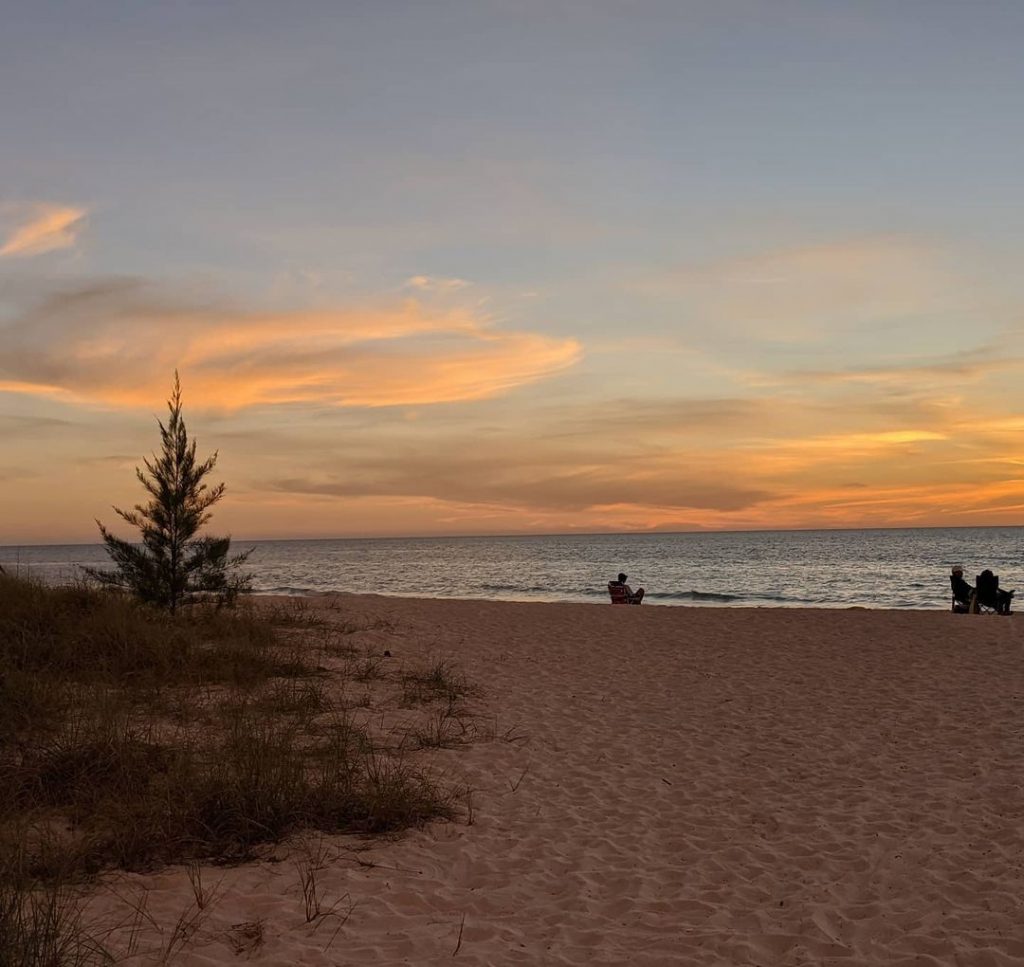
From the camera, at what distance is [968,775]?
8.27m

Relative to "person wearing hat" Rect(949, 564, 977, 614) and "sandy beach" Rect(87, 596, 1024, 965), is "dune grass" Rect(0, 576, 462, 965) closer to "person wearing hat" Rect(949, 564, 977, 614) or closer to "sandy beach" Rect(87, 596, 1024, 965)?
"sandy beach" Rect(87, 596, 1024, 965)

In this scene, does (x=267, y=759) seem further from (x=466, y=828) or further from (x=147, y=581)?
(x=147, y=581)

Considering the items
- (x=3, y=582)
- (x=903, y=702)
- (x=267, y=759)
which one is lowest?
(x=903, y=702)

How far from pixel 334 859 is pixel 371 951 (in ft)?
4.20

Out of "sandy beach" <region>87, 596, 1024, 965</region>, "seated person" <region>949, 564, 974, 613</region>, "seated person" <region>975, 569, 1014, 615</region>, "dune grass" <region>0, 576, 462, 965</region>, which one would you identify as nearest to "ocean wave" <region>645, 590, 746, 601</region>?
"seated person" <region>949, 564, 974, 613</region>

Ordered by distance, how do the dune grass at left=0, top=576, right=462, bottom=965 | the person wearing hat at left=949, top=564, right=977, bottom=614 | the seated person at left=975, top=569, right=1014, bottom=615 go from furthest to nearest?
the person wearing hat at left=949, top=564, right=977, bottom=614, the seated person at left=975, top=569, right=1014, bottom=615, the dune grass at left=0, top=576, right=462, bottom=965

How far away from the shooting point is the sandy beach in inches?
187

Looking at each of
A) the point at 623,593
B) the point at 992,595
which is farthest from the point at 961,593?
the point at 623,593

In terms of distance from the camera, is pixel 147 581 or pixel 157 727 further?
pixel 147 581

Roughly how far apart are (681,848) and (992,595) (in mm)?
20694

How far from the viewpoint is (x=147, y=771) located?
22.1 ft

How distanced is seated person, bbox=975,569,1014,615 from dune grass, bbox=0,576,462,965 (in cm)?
1979

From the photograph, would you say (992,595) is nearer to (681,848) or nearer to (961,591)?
(961,591)

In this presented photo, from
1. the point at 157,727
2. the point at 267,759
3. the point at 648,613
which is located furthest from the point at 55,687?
the point at 648,613
